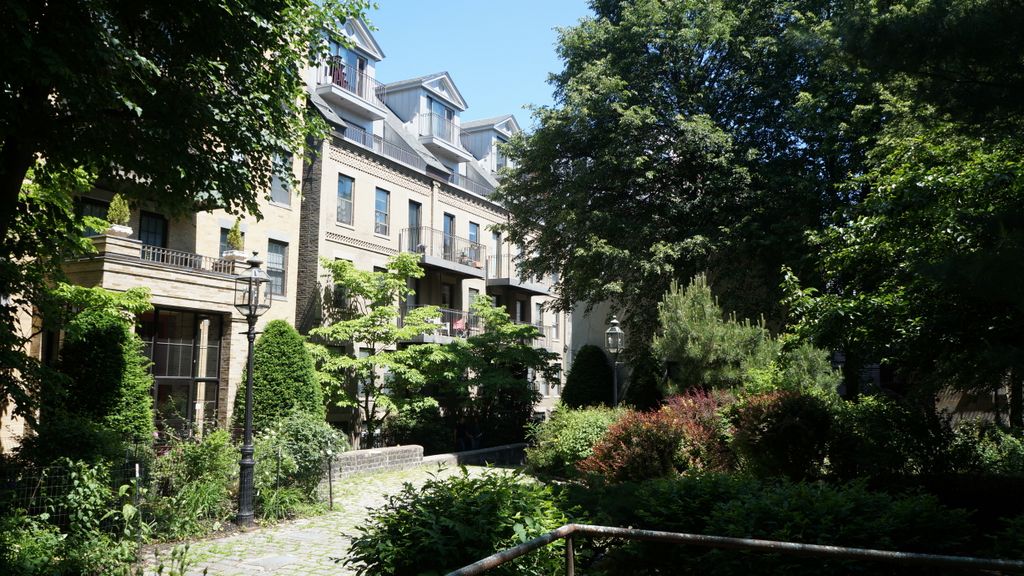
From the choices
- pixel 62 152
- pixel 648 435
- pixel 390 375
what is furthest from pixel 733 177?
pixel 62 152

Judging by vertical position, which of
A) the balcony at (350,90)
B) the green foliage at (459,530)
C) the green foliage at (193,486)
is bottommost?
the green foliage at (193,486)

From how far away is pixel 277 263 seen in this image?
2664 centimetres

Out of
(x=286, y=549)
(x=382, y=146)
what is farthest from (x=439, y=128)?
(x=286, y=549)

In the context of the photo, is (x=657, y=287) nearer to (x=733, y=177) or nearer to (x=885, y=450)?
(x=733, y=177)

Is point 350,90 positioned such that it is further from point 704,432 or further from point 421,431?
point 704,432

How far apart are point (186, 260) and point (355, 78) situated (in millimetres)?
12242

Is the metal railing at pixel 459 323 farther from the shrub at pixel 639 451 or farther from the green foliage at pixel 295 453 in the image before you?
the shrub at pixel 639 451

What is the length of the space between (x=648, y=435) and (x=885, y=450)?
14.0 feet

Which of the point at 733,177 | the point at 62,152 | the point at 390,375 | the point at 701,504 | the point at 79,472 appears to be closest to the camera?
the point at 701,504

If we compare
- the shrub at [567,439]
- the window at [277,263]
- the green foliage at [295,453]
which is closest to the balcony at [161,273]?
the window at [277,263]

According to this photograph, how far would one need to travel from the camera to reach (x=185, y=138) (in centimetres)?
1105

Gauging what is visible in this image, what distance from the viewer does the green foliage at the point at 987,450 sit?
1373cm

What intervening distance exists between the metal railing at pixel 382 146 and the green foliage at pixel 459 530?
24921 millimetres

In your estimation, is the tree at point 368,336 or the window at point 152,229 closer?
the window at point 152,229
